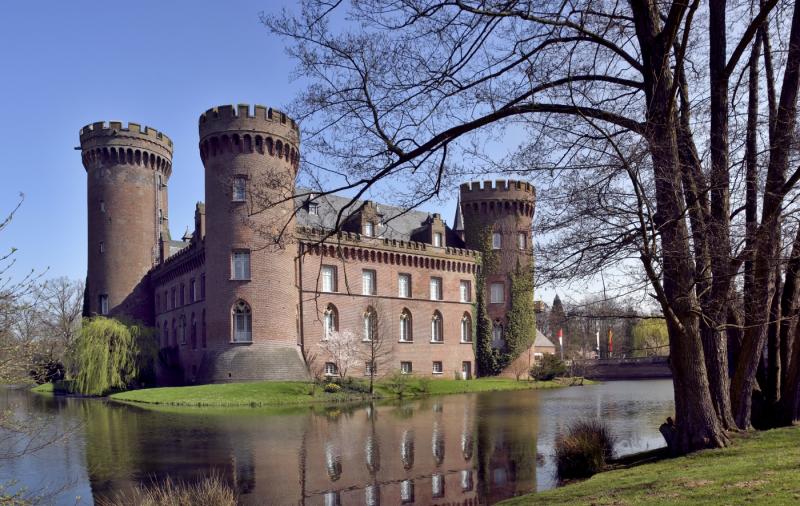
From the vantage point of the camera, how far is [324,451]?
15672 mm

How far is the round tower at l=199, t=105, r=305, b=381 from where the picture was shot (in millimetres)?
34000

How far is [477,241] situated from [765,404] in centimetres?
3666

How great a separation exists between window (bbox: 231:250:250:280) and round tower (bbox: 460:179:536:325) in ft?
61.0

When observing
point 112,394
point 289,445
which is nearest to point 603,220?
point 289,445

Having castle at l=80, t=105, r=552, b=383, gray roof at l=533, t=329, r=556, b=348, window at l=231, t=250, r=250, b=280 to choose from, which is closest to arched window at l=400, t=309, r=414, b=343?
castle at l=80, t=105, r=552, b=383

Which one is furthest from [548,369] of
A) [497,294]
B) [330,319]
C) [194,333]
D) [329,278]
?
[194,333]

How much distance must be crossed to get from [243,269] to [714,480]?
96.5 ft

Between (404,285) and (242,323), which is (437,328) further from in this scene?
(242,323)

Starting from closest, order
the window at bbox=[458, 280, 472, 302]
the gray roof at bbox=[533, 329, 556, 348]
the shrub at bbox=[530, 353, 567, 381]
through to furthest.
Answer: the shrub at bbox=[530, 353, 567, 381]
the window at bbox=[458, 280, 472, 302]
the gray roof at bbox=[533, 329, 556, 348]

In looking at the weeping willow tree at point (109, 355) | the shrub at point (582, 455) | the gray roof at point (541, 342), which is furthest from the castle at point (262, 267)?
the shrub at point (582, 455)

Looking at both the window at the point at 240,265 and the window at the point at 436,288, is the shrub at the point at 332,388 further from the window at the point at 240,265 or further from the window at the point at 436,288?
the window at the point at 436,288

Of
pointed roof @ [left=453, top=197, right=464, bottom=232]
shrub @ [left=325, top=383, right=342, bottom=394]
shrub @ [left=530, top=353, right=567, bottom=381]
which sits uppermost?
pointed roof @ [left=453, top=197, right=464, bottom=232]

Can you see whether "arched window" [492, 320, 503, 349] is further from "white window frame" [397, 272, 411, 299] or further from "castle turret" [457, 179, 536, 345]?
"white window frame" [397, 272, 411, 299]

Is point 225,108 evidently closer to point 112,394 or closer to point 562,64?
point 112,394
